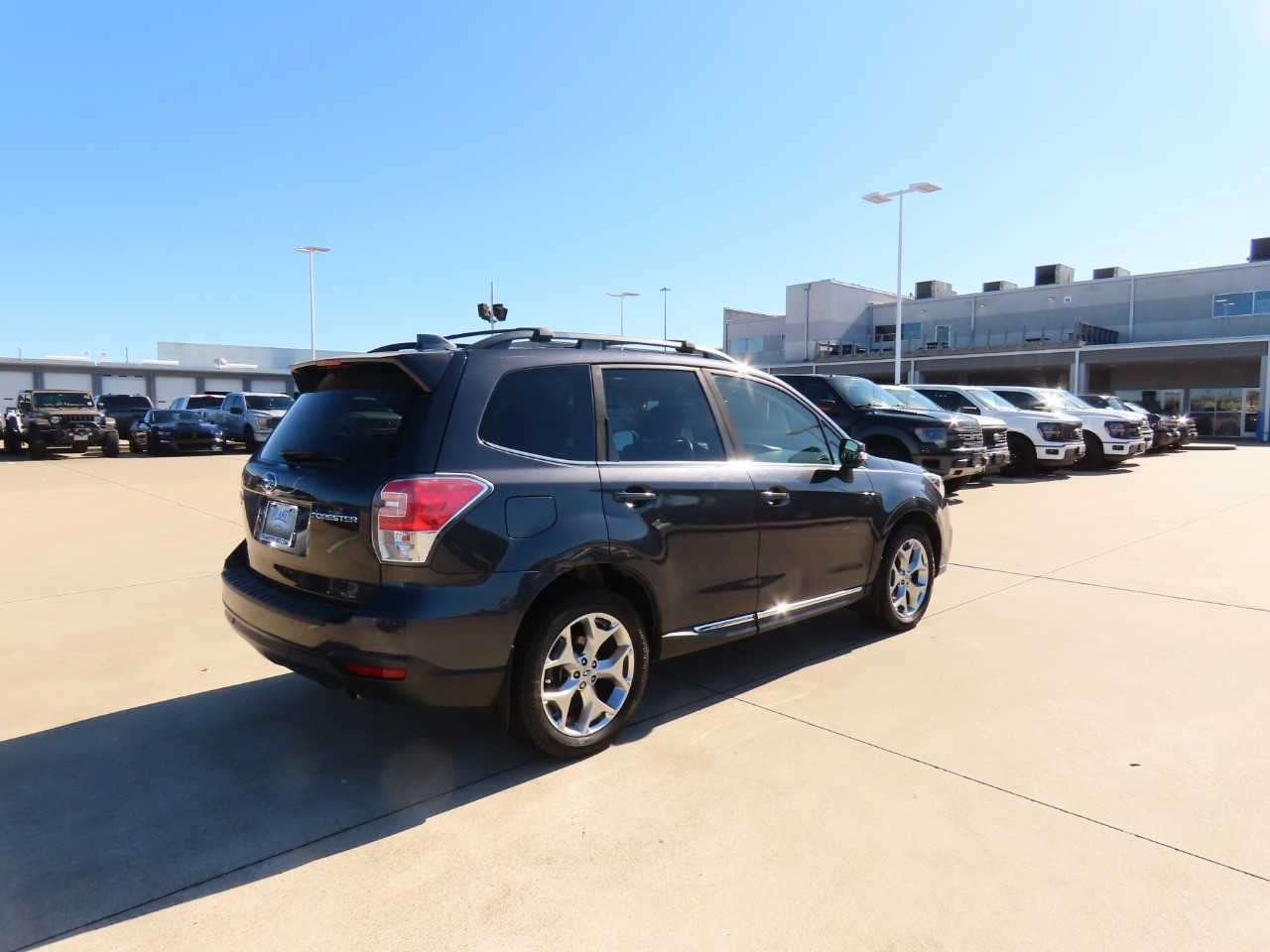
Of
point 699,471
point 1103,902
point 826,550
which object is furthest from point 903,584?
point 1103,902

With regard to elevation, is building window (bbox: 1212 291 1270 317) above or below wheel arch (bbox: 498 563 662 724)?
above

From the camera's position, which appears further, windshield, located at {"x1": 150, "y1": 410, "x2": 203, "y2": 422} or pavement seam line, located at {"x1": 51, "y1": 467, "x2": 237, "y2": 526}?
windshield, located at {"x1": 150, "y1": 410, "x2": 203, "y2": 422}

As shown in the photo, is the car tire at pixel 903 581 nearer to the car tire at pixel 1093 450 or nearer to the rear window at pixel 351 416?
the rear window at pixel 351 416

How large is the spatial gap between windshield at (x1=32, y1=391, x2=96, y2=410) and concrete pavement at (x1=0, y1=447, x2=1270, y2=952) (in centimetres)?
2022

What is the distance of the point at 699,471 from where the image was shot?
392cm

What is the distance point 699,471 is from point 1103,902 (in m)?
2.26

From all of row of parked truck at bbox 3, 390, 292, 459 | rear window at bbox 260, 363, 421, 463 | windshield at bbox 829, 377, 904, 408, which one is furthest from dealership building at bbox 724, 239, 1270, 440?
rear window at bbox 260, 363, 421, 463

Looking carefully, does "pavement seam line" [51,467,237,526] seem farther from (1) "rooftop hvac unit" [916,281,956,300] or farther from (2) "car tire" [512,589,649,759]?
(1) "rooftop hvac unit" [916,281,956,300]

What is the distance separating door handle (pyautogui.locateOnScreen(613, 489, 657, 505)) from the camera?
3.52 meters

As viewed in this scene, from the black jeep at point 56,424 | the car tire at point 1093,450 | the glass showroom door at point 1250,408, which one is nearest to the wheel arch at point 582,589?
the car tire at point 1093,450

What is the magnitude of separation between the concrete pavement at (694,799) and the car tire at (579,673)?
0.47ft

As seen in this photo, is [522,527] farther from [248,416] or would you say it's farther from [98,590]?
[248,416]

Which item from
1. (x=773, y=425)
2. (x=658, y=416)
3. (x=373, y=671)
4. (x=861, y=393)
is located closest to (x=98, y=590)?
(x=373, y=671)

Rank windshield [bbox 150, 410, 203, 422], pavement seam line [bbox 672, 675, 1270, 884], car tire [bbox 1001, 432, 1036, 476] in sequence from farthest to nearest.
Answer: windshield [bbox 150, 410, 203, 422] < car tire [bbox 1001, 432, 1036, 476] < pavement seam line [bbox 672, 675, 1270, 884]
